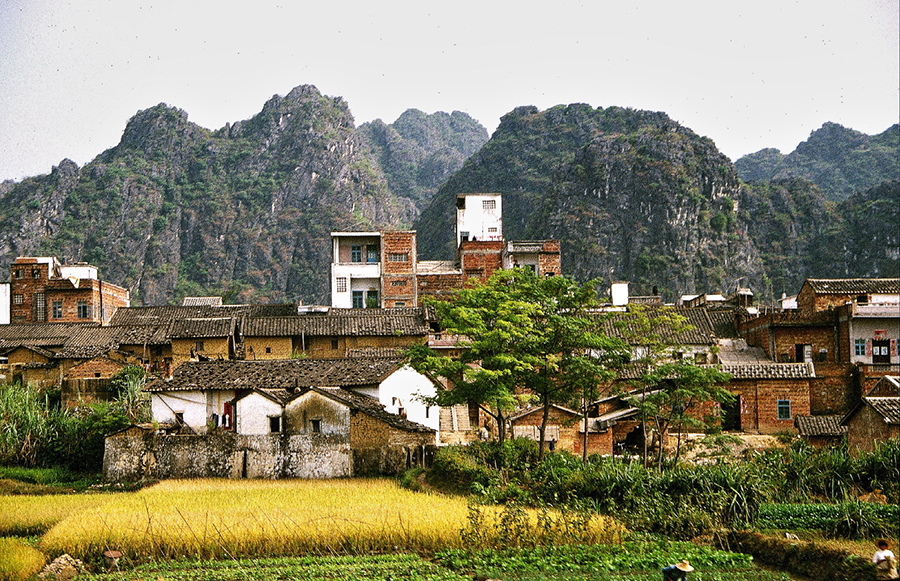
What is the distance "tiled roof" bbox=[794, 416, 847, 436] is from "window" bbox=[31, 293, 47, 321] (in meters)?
39.2

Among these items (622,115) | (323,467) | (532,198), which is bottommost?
(323,467)

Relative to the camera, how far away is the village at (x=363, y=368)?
23234 mm

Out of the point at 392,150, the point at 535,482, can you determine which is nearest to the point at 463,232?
the point at 535,482

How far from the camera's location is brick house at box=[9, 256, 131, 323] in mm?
47406

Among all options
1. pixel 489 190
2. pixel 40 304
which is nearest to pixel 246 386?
pixel 40 304

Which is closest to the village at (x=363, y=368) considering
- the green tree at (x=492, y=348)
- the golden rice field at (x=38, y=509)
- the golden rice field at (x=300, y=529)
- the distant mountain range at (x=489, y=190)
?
the green tree at (x=492, y=348)

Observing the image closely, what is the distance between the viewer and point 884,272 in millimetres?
69188

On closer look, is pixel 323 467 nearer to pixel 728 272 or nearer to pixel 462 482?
pixel 462 482

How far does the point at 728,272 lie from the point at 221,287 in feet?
167

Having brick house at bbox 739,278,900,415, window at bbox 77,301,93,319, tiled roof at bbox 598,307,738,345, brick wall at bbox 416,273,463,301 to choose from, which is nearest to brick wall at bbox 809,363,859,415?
brick house at bbox 739,278,900,415

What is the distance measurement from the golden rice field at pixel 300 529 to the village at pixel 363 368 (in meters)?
6.06

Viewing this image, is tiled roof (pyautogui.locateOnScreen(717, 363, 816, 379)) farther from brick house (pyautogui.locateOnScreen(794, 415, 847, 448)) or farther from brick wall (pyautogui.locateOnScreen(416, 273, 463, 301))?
brick wall (pyautogui.locateOnScreen(416, 273, 463, 301))

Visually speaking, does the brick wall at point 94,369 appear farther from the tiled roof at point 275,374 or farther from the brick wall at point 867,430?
the brick wall at point 867,430

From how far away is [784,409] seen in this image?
28.5m
